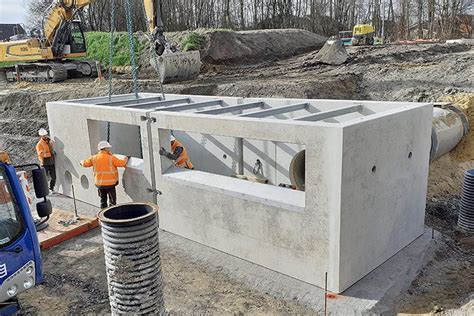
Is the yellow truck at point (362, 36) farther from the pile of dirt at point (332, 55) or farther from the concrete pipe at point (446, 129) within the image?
the concrete pipe at point (446, 129)

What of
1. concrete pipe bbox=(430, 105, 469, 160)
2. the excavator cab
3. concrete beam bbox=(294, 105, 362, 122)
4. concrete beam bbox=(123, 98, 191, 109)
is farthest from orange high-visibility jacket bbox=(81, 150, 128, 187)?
the excavator cab

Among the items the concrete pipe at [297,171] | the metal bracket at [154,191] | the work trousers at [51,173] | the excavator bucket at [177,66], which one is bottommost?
the work trousers at [51,173]

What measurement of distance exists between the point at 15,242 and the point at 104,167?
128 inches

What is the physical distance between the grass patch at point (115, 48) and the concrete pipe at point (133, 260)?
23.2 meters

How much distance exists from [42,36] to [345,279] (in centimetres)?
2266

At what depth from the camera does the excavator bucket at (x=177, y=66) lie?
18047 mm

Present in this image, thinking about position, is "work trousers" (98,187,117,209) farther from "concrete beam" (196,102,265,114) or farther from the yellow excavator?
the yellow excavator

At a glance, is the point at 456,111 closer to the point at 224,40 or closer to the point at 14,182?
the point at 14,182

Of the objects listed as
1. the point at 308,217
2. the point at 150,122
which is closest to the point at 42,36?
the point at 150,122

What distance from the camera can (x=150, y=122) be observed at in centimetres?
758

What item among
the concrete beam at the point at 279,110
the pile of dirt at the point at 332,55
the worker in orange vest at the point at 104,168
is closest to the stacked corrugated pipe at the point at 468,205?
the concrete beam at the point at 279,110

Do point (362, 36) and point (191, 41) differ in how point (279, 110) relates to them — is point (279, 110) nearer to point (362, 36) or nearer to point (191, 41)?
point (191, 41)

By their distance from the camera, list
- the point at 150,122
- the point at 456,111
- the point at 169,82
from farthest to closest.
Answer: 1. the point at 169,82
2. the point at 456,111
3. the point at 150,122

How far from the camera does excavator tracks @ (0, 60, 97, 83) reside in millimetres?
22428
